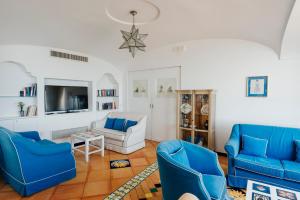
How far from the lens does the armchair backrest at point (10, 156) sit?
2287 mm

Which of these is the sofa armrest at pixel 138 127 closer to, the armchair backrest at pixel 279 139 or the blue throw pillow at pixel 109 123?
the blue throw pillow at pixel 109 123

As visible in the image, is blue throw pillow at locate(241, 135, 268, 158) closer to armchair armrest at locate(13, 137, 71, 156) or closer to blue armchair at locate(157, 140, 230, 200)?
blue armchair at locate(157, 140, 230, 200)

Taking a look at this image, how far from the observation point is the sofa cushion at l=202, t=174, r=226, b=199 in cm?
169

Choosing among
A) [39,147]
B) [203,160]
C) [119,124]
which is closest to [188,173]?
[203,160]

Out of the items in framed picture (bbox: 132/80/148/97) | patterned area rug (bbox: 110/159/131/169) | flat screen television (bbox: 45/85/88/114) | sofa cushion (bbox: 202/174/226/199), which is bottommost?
patterned area rug (bbox: 110/159/131/169)

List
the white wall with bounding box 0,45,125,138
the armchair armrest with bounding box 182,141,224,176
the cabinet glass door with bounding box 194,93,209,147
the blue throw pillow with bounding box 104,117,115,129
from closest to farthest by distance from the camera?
1. the armchair armrest with bounding box 182,141,224,176
2. the white wall with bounding box 0,45,125,138
3. the cabinet glass door with bounding box 194,93,209,147
4. the blue throw pillow with bounding box 104,117,115,129

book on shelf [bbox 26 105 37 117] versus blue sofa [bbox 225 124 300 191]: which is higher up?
book on shelf [bbox 26 105 37 117]

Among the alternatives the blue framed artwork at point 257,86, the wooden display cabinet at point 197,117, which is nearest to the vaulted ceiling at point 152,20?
the blue framed artwork at point 257,86

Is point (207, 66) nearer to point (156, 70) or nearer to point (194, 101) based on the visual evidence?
point (194, 101)

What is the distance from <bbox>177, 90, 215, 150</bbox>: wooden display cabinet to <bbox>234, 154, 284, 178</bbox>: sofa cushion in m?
1.16

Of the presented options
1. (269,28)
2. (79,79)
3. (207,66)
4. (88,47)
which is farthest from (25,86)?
(269,28)

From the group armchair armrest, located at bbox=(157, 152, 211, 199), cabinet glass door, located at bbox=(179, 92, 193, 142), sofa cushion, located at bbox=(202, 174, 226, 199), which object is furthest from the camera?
cabinet glass door, located at bbox=(179, 92, 193, 142)

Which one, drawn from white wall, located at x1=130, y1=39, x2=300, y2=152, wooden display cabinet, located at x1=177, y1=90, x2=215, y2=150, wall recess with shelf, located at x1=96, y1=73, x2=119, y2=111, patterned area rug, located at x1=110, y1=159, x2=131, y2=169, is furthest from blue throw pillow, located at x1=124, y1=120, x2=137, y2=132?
white wall, located at x1=130, y1=39, x2=300, y2=152

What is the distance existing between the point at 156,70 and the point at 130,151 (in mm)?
2314
